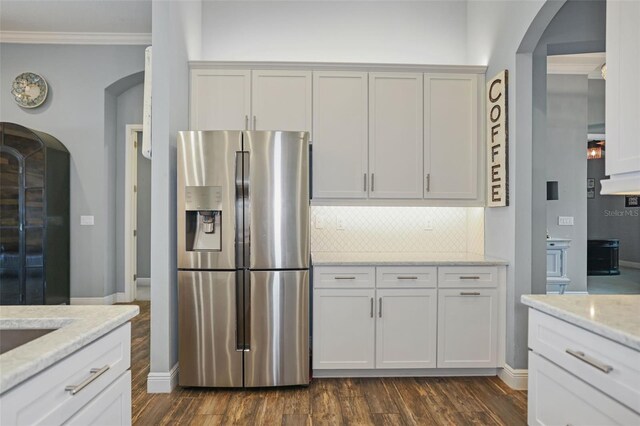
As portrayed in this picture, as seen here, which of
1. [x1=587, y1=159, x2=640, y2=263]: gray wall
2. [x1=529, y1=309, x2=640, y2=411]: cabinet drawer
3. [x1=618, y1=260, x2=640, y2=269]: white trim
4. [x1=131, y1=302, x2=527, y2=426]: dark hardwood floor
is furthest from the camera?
[x1=587, y1=159, x2=640, y2=263]: gray wall

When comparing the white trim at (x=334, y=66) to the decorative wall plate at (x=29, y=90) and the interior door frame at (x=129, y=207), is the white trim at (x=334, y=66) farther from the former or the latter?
the decorative wall plate at (x=29, y=90)

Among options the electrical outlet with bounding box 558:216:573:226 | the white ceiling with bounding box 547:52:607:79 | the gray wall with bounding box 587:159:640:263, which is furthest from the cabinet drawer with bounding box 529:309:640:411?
the gray wall with bounding box 587:159:640:263

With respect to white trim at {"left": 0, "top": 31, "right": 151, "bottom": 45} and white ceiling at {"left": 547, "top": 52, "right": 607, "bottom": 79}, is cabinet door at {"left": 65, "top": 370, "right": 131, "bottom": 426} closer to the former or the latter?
white trim at {"left": 0, "top": 31, "right": 151, "bottom": 45}

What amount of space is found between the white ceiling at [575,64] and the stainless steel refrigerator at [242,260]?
4.22m

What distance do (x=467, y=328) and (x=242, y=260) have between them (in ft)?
5.76

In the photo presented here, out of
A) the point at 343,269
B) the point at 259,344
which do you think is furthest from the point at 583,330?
the point at 259,344

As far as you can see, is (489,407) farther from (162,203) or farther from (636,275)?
(636,275)

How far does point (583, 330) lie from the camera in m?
1.45

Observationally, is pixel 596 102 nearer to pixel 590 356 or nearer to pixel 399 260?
pixel 399 260

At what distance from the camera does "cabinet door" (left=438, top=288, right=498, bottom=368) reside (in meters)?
3.08

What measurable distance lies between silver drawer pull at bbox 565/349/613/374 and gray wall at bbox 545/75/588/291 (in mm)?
4544

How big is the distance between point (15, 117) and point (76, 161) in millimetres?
879

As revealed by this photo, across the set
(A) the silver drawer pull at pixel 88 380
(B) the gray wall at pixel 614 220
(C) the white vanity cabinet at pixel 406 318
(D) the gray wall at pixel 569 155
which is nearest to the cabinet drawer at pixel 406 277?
(C) the white vanity cabinet at pixel 406 318

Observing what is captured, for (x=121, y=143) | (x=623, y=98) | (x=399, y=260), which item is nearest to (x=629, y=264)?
(x=399, y=260)
